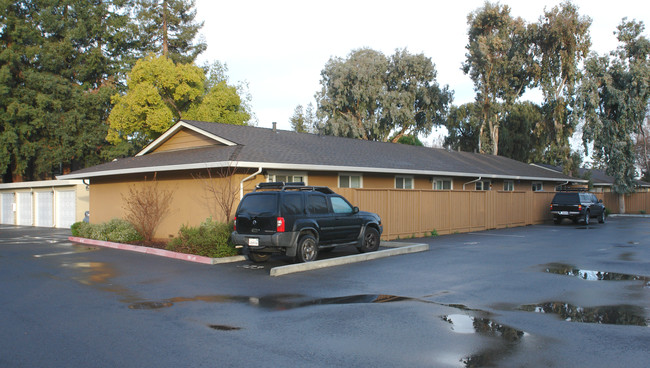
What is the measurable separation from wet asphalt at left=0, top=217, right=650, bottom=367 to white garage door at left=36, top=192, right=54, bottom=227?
18.5 m

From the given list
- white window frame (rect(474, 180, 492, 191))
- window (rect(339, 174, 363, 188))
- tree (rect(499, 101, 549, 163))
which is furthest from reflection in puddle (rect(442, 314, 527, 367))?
tree (rect(499, 101, 549, 163))

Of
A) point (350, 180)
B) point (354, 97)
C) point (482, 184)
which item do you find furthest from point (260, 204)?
point (354, 97)

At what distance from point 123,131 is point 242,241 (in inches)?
1137

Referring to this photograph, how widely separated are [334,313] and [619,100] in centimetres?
3936

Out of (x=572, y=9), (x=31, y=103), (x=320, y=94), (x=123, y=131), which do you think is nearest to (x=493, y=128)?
(x=572, y=9)

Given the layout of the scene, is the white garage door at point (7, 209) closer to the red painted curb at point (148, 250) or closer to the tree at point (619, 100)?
the red painted curb at point (148, 250)

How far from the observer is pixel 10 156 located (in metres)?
40.0

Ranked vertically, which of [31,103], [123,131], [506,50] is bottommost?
[123,131]

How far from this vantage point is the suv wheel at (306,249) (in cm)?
1304

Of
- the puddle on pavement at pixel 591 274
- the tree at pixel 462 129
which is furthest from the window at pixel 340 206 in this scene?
the tree at pixel 462 129

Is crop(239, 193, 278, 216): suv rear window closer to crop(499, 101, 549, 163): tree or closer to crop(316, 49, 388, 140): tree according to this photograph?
crop(316, 49, 388, 140): tree

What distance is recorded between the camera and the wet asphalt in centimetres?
611

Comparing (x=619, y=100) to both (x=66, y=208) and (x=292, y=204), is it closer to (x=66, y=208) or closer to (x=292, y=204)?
(x=292, y=204)

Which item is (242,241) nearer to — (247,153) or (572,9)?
(247,153)
